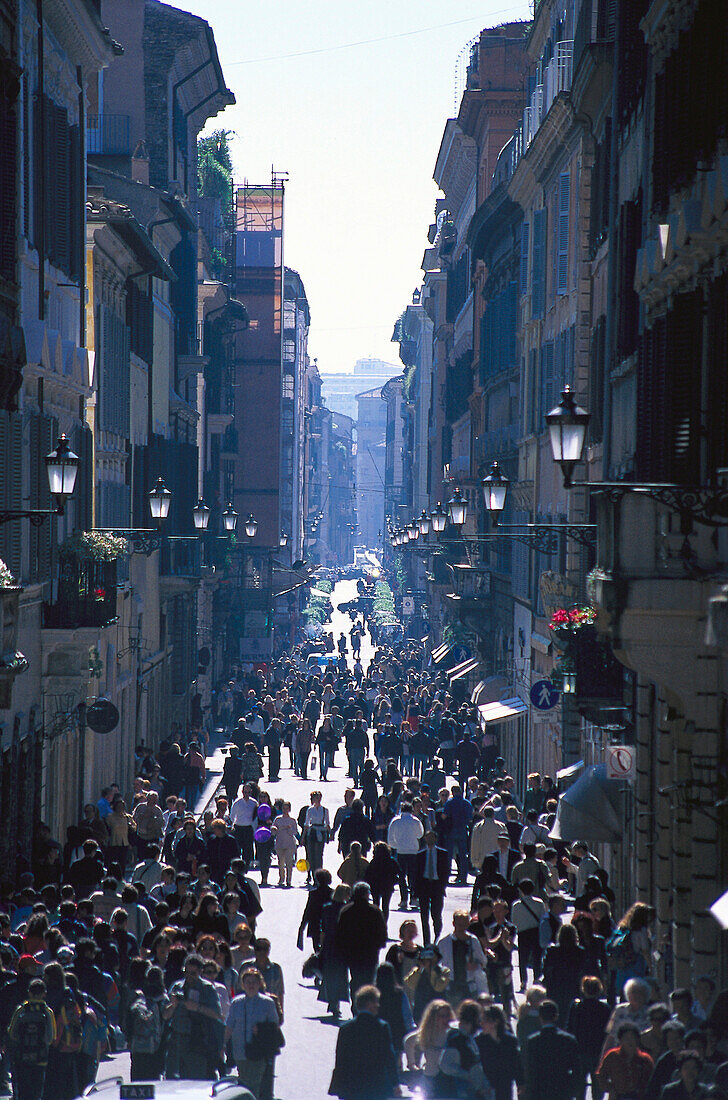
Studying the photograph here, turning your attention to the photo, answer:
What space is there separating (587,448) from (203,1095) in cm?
1829

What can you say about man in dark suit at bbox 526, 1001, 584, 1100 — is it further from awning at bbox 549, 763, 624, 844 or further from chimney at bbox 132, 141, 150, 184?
chimney at bbox 132, 141, 150, 184

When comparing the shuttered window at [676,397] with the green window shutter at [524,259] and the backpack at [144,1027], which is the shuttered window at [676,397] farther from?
the green window shutter at [524,259]

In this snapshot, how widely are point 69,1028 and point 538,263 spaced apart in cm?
2396

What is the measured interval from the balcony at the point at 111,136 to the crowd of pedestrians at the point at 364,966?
2019 centimetres

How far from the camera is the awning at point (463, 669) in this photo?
48.9 m

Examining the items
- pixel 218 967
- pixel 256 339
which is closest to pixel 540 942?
pixel 218 967

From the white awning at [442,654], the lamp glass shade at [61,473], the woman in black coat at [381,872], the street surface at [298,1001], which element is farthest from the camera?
the white awning at [442,654]

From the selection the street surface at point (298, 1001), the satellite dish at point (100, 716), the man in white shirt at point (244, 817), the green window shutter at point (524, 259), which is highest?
the green window shutter at point (524, 259)

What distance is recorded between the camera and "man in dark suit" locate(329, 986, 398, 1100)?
12.4 metres

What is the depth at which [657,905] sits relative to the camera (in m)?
18.4

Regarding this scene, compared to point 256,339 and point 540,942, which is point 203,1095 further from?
point 256,339

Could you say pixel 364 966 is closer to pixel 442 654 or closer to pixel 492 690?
pixel 492 690

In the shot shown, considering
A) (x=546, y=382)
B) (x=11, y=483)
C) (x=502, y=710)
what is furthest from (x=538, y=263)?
(x=11, y=483)

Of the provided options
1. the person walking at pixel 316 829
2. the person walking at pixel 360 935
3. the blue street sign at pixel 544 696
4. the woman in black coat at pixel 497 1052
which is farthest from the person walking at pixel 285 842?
the woman in black coat at pixel 497 1052
